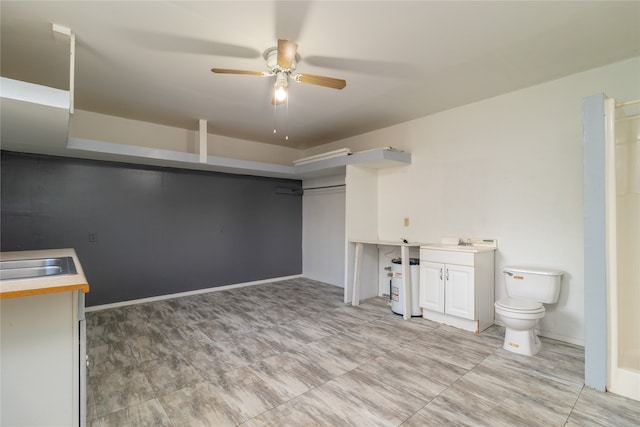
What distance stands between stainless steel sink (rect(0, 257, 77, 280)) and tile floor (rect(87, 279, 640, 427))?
0.94 meters

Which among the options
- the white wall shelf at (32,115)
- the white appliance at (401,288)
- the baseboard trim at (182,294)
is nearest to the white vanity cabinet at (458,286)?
the white appliance at (401,288)

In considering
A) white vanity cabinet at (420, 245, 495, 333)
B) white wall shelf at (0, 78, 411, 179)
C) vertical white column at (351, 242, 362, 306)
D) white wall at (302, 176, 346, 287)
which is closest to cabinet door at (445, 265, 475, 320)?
white vanity cabinet at (420, 245, 495, 333)

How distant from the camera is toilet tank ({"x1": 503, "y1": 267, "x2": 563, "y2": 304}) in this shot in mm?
2740

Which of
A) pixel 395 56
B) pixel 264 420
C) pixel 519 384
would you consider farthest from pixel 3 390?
pixel 395 56

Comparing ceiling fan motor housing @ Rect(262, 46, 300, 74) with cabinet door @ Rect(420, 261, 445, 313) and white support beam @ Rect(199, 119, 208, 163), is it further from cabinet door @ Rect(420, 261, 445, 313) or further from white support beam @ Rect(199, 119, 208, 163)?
cabinet door @ Rect(420, 261, 445, 313)

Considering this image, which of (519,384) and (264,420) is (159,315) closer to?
(264,420)

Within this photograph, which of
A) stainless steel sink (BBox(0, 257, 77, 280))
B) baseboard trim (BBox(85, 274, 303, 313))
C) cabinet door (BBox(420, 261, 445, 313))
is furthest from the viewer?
baseboard trim (BBox(85, 274, 303, 313))

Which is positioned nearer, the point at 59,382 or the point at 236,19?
the point at 59,382

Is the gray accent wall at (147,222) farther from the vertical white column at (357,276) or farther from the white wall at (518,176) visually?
the white wall at (518,176)

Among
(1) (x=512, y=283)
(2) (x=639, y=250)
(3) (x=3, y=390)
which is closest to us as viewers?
(3) (x=3, y=390)

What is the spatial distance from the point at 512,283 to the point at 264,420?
8.85 ft

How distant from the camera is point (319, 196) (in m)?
5.72

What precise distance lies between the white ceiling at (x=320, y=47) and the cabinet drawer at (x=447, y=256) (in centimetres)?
184

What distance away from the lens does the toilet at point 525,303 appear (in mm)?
2590
